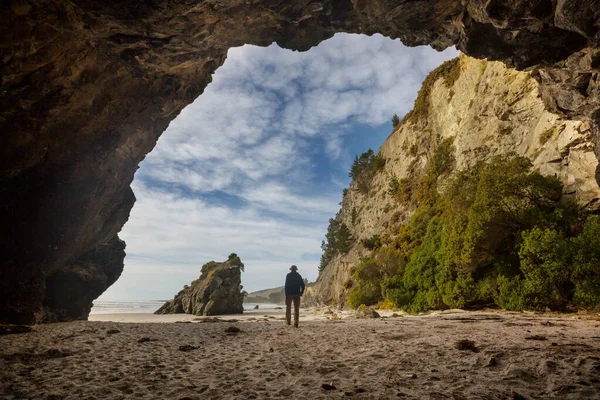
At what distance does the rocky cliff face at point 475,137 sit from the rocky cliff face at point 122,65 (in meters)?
3.70

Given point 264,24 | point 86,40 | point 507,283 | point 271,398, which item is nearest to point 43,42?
point 86,40

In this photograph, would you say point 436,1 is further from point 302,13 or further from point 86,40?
point 86,40

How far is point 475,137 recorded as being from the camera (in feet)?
93.0

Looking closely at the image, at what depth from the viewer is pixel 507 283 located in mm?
15062

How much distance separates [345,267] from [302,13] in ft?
114

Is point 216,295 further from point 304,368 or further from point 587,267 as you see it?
point 587,267

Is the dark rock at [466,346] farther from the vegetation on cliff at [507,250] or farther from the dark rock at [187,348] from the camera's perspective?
the vegetation on cliff at [507,250]

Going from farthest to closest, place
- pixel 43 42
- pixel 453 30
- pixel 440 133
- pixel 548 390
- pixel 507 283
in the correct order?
pixel 440 133 → pixel 507 283 → pixel 453 30 → pixel 43 42 → pixel 548 390

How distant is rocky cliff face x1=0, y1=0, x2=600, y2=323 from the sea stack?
546 inches

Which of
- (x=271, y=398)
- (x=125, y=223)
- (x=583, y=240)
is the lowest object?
(x=271, y=398)

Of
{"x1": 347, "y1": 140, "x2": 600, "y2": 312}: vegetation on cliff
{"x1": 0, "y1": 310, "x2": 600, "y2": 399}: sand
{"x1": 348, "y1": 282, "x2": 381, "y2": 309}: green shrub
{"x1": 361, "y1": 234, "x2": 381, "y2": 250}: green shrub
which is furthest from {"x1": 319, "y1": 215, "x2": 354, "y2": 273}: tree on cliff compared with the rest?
{"x1": 0, "y1": 310, "x2": 600, "y2": 399}: sand

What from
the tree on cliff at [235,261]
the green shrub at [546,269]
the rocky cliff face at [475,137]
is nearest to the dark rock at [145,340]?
the green shrub at [546,269]

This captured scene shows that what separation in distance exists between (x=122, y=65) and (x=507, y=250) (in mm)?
22419

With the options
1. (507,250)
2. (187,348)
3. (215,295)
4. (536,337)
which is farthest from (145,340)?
(215,295)
